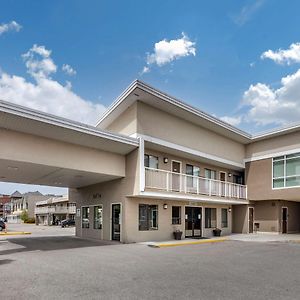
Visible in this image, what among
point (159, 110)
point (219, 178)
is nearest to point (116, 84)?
point (159, 110)

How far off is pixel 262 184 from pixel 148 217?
9.63m

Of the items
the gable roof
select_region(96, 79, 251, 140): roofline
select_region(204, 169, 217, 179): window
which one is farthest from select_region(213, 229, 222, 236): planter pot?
select_region(96, 79, 251, 140): roofline

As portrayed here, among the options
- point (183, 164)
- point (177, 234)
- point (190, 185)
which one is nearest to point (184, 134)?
point (183, 164)

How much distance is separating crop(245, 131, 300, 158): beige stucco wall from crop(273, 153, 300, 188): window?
0.60 metres

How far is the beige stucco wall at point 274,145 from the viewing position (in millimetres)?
21828

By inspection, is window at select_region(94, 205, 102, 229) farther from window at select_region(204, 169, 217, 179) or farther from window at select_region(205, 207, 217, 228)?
window at select_region(204, 169, 217, 179)

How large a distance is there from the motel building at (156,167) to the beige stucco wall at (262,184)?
72 millimetres

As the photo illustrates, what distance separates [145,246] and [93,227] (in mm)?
5961

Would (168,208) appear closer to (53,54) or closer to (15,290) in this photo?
(53,54)

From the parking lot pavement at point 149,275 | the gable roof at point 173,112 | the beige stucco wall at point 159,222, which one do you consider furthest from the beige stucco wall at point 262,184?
the parking lot pavement at point 149,275

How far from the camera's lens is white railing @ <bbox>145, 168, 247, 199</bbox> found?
57.6 ft

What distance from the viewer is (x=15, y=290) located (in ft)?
23.4

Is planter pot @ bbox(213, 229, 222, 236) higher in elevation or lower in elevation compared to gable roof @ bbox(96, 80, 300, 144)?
lower

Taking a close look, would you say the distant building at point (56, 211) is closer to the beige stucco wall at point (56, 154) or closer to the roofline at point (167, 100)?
the roofline at point (167, 100)
